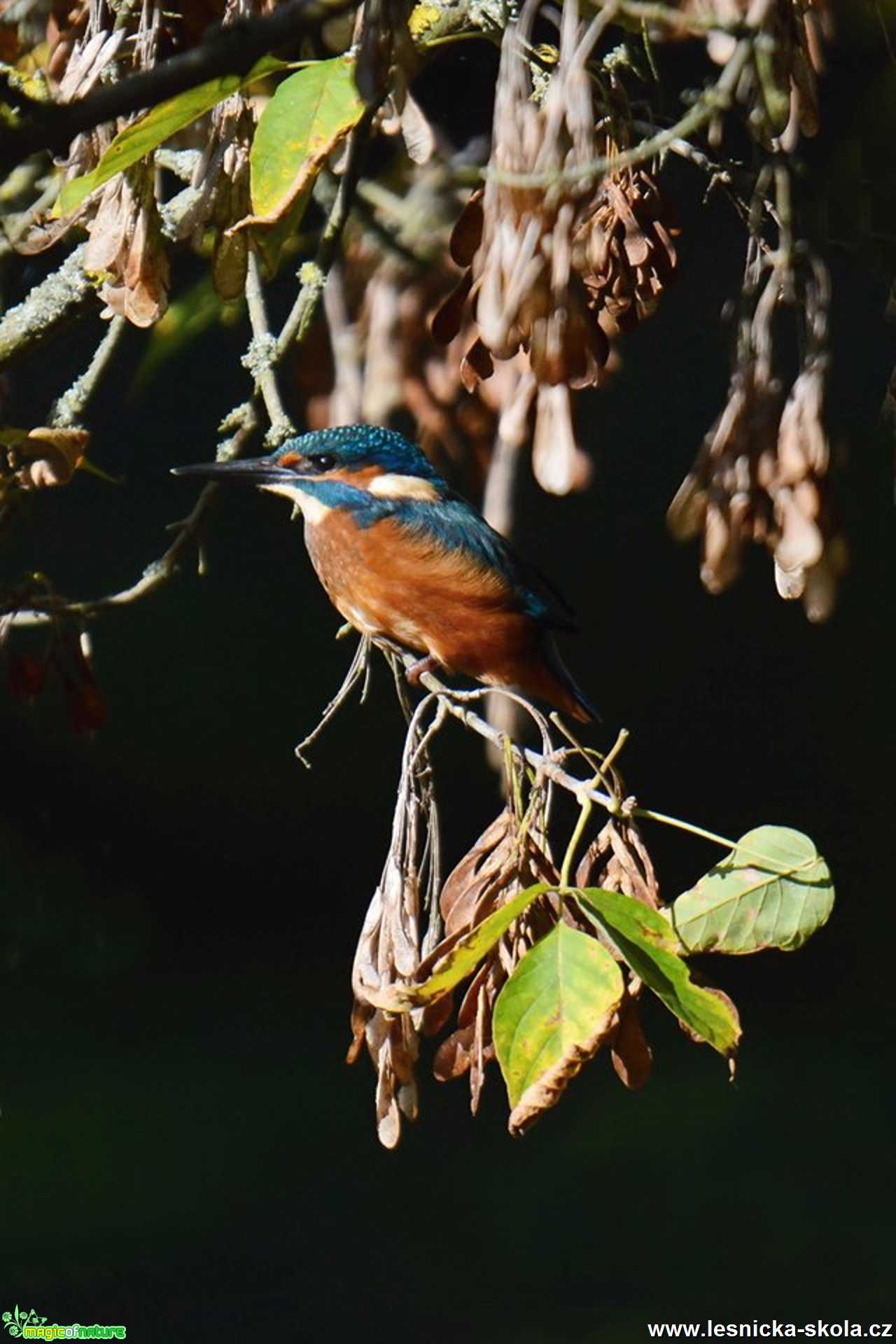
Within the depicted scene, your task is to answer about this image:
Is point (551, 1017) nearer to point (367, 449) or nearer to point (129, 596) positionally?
point (129, 596)

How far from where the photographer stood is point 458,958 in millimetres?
952

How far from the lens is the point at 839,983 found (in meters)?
3.90

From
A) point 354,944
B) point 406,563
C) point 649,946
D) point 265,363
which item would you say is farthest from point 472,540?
point 354,944

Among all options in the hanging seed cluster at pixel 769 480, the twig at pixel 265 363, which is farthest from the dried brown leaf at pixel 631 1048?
the twig at pixel 265 363

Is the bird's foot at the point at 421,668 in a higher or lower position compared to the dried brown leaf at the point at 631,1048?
lower

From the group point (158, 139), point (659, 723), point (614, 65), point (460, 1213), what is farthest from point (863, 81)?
point (460, 1213)

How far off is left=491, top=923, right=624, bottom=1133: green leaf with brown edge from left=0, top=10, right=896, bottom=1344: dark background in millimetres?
2190

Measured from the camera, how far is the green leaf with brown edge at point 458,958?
0.93 metres

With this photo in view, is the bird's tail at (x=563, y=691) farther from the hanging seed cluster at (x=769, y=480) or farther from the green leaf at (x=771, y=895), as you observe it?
the green leaf at (x=771, y=895)

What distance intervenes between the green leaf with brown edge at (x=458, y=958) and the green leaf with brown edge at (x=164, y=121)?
1.34 feet

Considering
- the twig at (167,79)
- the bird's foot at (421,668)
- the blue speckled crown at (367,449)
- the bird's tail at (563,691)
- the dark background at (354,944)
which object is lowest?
the dark background at (354,944)

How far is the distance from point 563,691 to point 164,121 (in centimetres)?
108

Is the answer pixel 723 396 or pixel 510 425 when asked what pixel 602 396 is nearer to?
pixel 723 396

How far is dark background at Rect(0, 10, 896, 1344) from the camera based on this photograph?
3332mm
